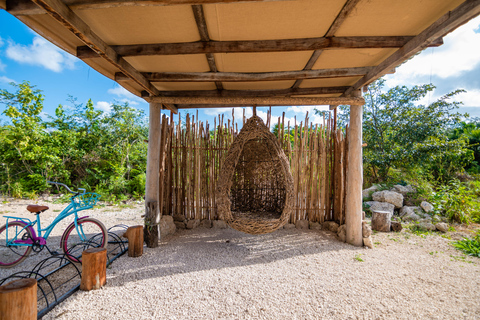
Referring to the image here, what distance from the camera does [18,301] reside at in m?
1.61

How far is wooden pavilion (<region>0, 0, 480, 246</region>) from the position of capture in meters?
1.99

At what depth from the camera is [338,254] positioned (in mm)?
3436

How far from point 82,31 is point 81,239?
2.31m

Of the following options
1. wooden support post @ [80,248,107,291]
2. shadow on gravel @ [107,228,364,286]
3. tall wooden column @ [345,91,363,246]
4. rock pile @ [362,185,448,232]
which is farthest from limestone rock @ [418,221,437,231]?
wooden support post @ [80,248,107,291]

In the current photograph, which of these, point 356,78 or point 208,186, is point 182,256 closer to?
point 208,186

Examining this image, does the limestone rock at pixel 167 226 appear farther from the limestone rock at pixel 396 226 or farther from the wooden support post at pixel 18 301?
the limestone rock at pixel 396 226

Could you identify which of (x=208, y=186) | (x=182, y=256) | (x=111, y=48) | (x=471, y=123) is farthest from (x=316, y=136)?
(x=471, y=123)

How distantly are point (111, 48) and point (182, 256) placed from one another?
2.60 m

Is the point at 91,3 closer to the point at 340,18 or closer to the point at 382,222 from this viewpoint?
the point at 340,18

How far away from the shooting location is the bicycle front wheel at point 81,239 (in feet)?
9.41

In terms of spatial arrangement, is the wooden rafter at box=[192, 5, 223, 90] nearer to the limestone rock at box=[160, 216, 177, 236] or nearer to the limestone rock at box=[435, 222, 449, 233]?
the limestone rock at box=[160, 216, 177, 236]

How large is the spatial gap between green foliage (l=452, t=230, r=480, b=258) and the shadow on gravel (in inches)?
59.2

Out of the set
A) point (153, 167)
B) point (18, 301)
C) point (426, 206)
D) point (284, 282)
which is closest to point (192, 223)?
point (153, 167)

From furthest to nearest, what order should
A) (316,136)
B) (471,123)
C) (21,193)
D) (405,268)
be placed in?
(471,123), (21,193), (316,136), (405,268)
